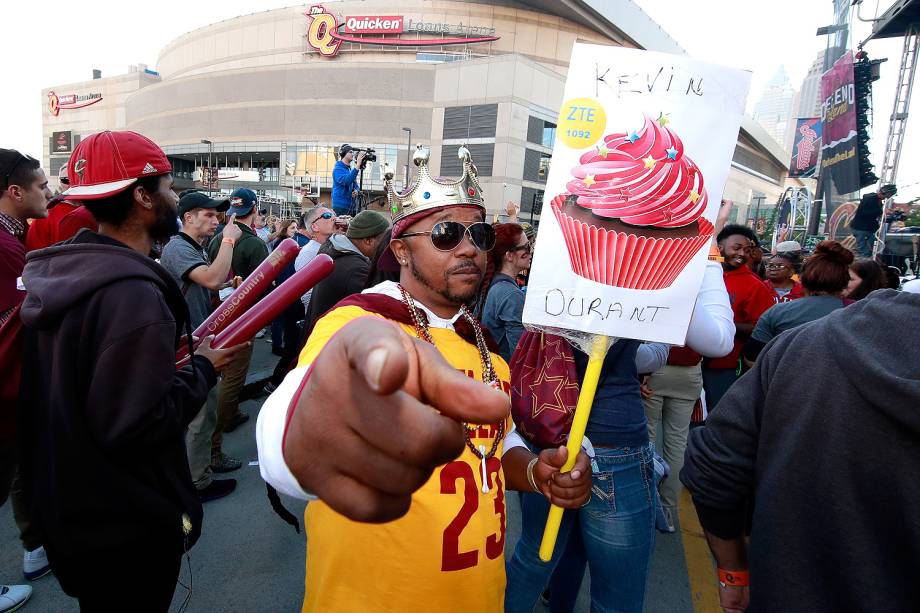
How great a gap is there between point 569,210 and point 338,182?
4875 mm

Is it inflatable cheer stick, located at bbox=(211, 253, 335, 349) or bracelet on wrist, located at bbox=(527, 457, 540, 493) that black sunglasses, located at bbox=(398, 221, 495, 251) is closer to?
inflatable cheer stick, located at bbox=(211, 253, 335, 349)

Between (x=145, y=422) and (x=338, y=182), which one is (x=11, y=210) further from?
(x=338, y=182)

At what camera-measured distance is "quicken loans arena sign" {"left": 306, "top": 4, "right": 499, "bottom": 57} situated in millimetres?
43156

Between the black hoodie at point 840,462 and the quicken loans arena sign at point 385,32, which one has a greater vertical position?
the quicken loans arena sign at point 385,32

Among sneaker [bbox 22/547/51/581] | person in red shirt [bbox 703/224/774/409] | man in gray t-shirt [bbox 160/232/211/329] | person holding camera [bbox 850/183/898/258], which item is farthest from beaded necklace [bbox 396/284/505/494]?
person holding camera [bbox 850/183/898/258]

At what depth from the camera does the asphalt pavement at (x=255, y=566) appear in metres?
2.44

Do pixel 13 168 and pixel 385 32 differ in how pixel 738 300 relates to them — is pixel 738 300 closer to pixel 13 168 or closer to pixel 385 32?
pixel 13 168

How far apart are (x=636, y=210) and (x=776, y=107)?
130018 millimetres

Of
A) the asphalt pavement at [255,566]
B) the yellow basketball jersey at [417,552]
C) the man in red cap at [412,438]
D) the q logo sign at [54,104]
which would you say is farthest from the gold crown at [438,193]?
the q logo sign at [54,104]

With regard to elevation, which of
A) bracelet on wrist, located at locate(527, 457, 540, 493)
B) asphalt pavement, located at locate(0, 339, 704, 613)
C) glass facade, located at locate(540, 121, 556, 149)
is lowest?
asphalt pavement, located at locate(0, 339, 704, 613)

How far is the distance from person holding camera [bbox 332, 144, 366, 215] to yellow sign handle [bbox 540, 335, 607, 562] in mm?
4770

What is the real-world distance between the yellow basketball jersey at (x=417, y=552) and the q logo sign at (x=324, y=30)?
1995 inches

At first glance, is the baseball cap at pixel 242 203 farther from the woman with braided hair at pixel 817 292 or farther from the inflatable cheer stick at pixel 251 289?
the woman with braided hair at pixel 817 292

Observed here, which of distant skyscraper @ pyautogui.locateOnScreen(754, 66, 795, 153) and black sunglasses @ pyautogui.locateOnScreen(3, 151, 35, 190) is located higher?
distant skyscraper @ pyautogui.locateOnScreen(754, 66, 795, 153)
